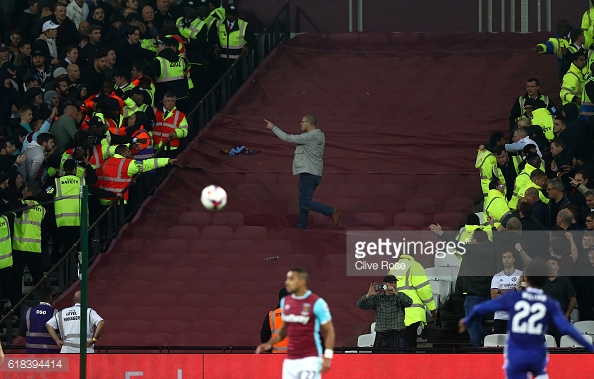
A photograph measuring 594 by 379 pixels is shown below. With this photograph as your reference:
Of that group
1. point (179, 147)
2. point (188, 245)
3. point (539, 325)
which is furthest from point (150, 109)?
point (539, 325)

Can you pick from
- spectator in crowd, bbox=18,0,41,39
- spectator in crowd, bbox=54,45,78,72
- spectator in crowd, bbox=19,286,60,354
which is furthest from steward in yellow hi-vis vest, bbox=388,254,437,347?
spectator in crowd, bbox=18,0,41,39

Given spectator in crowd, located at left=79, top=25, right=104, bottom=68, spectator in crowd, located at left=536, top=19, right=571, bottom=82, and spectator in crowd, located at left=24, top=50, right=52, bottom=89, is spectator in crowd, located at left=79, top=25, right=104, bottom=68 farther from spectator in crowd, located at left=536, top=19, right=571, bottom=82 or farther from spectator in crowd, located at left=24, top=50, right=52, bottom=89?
spectator in crowd, located at left=536, top=19, right=571, bottom=82

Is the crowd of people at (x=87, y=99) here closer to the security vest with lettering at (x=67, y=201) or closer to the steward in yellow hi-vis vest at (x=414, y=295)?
the security vest with lettering at (x=67, y=201)

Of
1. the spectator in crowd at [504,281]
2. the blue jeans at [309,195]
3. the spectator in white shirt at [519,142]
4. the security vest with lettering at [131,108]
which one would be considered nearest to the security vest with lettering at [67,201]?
the security vest with lettering at [131,108]

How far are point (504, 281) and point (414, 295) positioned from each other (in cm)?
119

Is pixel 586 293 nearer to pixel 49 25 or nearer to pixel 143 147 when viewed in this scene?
pixel 143 147

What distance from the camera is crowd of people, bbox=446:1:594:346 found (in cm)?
1894

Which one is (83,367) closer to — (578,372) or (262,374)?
(262,374)

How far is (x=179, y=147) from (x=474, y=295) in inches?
290

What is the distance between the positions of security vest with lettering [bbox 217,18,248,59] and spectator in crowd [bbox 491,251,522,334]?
9172mm

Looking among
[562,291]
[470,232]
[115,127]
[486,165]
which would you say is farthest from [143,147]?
[562,291]

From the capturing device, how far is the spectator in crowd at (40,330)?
18.9 m

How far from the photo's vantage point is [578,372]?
689 inches

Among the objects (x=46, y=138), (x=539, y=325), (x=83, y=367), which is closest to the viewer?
(x=539, y=325)
